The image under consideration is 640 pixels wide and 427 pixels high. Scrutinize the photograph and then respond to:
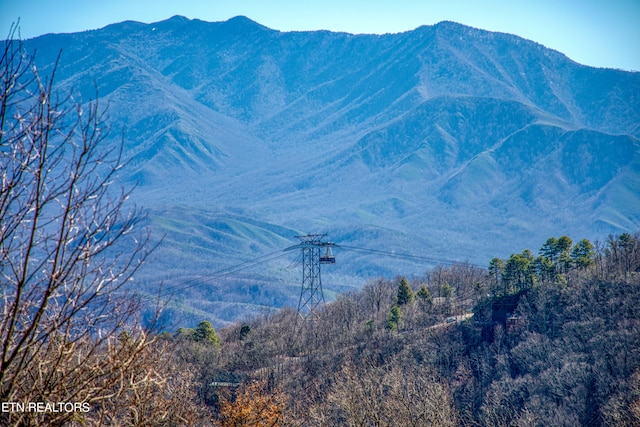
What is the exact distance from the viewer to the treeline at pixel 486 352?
169 feet

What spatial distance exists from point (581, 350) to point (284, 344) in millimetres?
29935

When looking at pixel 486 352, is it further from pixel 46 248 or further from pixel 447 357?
pixel 46 248

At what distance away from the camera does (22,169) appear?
8047mm

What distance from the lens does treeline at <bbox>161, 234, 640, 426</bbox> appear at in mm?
51438

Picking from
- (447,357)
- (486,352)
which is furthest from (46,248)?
(486,352)

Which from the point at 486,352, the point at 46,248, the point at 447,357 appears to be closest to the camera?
the point at 46,248

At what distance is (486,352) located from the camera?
218ft

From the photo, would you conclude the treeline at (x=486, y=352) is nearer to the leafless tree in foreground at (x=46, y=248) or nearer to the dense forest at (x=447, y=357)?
the dense forest at (x=447, y=357)

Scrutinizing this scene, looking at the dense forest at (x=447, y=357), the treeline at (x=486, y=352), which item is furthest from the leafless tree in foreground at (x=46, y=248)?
the treeline at (x=486, y=352)

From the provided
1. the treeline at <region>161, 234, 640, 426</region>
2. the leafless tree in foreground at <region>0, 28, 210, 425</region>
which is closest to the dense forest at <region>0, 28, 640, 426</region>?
the treeline at <region>161, 234, 640, 426</region>

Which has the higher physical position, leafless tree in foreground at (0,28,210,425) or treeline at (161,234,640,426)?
leafless tree in foreground at (0,28,210,425)

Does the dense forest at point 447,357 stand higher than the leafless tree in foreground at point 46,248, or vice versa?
the leafless tree in foreground at point 46,248

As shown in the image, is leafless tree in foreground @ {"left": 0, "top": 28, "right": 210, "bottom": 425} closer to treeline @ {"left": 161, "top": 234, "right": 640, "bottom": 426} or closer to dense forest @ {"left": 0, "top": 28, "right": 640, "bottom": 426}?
dense forest @ {"left": 0, "top": 28, "right": 640, "bottom": 426}

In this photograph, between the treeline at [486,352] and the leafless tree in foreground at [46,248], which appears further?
the treeline at [486,352]
